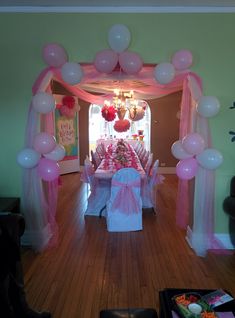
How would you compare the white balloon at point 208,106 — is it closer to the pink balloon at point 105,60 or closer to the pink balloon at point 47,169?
the pink balloon at point 105,60

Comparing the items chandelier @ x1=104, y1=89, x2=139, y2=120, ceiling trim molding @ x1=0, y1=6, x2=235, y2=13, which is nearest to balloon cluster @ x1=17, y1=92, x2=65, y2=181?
ceiling trim molding @ x1=0, y1=6, x2=235, y2=13

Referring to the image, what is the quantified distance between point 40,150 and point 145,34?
1.77m

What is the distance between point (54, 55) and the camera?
9.71 feet

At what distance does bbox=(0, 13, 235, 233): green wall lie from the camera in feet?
10.3

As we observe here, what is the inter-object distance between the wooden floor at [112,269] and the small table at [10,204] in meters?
0.57

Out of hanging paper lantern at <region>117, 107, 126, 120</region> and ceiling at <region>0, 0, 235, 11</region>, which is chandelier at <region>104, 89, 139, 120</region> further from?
ceiling at <region>0, 0, 235, 11</region>

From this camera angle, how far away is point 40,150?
2.98 m

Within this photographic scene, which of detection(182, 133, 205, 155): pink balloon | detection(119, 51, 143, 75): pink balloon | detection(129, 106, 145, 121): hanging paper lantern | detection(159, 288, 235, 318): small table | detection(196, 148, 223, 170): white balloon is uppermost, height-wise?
detection(119, 51, 143, 75): pink balloon

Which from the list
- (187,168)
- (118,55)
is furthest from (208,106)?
(118,55)

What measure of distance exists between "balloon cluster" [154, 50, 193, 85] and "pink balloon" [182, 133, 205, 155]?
0.67m

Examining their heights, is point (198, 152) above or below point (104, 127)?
below

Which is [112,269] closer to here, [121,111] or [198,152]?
[198,152]

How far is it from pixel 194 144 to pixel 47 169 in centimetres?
162

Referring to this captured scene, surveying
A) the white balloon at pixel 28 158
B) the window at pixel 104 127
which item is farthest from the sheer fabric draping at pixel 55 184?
the window at pixel 104 127
